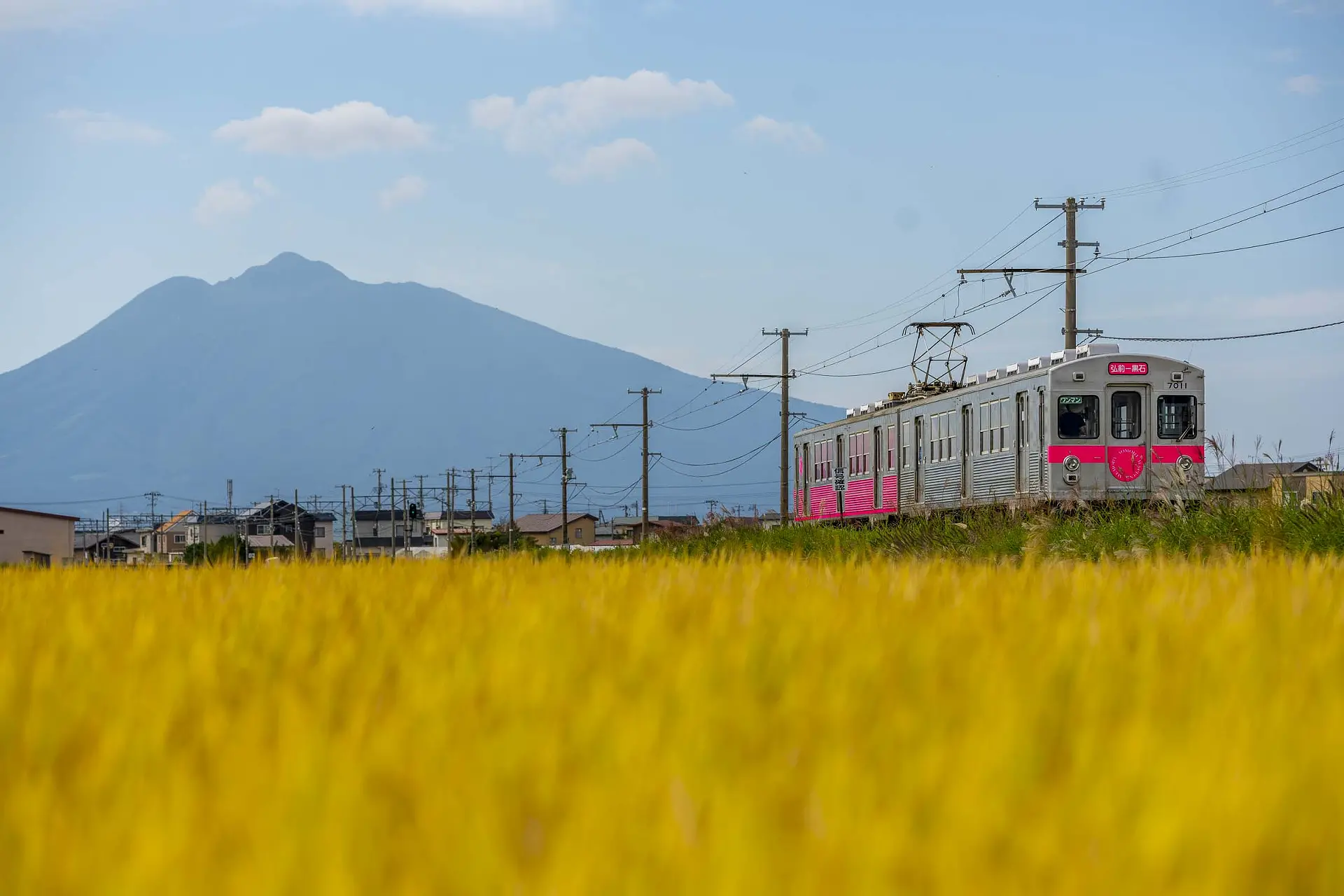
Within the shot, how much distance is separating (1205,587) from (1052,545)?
12398 millimetres

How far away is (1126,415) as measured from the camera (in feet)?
78.3

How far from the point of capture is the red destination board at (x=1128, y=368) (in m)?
23.6

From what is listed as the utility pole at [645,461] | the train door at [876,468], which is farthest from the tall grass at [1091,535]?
the utility pole at [645,461]

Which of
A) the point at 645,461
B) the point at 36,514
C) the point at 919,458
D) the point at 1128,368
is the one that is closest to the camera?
the point at 1128,368

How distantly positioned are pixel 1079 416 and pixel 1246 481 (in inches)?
316

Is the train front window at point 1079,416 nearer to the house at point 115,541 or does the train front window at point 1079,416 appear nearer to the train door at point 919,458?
the train door at point 919,458

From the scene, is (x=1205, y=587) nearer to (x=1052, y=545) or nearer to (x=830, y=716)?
(x=830, y=716)

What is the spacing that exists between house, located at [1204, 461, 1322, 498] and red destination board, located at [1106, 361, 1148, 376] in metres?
7.21

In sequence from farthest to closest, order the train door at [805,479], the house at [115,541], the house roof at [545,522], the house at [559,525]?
the house at [559,525] → the house roof at [545,522] → the house at [115,541] → the train door at [805,479]

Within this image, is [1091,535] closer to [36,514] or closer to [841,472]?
[841,472]

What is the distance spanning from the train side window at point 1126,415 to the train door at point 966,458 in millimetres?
3016

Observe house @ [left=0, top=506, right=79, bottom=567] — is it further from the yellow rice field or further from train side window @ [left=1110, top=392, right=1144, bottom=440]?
the yellow rice field

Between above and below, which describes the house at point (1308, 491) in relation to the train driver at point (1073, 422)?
below

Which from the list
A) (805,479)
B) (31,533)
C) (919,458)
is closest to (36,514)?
(31,533)
